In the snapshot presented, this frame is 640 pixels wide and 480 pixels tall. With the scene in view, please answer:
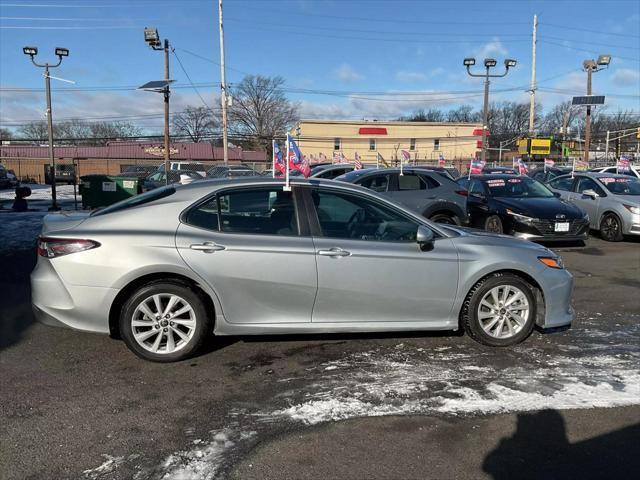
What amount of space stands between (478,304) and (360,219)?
4.38 feet

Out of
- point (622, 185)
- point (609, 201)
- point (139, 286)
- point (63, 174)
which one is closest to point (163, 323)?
point (139, 286)

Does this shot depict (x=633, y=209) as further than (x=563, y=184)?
No

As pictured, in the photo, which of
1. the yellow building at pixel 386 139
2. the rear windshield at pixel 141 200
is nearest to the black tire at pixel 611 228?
the rear windshield at pixel 141 200

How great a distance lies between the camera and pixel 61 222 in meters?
4.62

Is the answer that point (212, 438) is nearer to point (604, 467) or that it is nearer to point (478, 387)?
point (478, 387)

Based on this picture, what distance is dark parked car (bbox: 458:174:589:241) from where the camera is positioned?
406 inches

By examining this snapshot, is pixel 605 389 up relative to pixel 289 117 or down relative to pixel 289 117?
down

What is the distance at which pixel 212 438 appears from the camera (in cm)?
323

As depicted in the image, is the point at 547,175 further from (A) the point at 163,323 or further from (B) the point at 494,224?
A: (A) the point at 163,323

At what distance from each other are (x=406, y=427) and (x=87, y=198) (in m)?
16.5

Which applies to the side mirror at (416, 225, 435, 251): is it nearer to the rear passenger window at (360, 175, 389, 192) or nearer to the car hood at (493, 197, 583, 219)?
the rear passenger window at (360, 175, 389, 192)

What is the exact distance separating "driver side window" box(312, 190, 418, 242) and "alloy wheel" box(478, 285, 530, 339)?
94 cm

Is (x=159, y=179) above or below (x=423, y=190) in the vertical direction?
above

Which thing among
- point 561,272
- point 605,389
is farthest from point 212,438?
point 561,272
